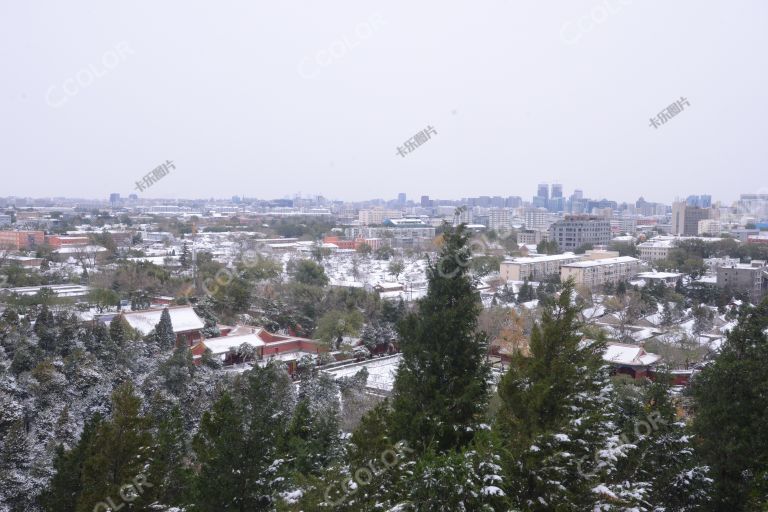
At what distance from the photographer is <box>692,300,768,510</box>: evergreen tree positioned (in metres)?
4.84

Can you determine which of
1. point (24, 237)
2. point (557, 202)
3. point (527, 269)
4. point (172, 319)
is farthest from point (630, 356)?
point (557, 202)

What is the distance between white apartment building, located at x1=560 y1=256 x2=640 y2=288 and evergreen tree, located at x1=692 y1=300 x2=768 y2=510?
20869 millimetres

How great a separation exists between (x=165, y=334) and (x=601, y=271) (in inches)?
825

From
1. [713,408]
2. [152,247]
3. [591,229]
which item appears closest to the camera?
[713,408]

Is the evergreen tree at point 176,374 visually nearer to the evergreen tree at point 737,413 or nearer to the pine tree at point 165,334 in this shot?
the pine tree at point 165,334

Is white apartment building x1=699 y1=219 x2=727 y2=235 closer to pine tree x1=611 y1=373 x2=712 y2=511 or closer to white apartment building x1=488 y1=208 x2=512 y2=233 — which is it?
white apartment building x1=488 y1=208 x2=512 y2=233

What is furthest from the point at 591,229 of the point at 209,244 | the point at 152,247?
the point at 152,247

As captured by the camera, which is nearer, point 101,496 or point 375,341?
point 101,496

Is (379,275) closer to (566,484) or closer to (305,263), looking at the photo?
(305,263)

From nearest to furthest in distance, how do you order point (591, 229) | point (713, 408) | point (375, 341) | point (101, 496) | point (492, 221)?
point (101, 496), point (713, 408), point (375, 341), point (591, 229), point (492, 221)

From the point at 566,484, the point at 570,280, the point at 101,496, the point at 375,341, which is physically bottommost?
the point at 375,341

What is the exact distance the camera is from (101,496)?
4.79 m

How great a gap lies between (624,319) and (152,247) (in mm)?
29828

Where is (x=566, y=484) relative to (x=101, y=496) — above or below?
above
